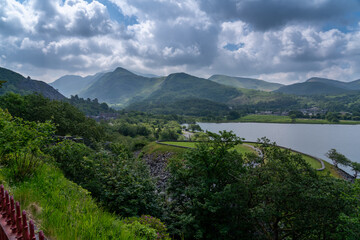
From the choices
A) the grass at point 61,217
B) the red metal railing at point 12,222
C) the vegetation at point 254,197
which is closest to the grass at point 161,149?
the vegetation at point 254,197

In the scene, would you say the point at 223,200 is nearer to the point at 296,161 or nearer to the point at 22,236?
the point at 296,161

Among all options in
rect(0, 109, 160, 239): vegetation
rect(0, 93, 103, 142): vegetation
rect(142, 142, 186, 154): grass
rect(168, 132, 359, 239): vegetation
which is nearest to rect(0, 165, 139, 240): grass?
rect(0, 109, 160, 239): vegetation

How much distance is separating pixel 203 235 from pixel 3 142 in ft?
40.5

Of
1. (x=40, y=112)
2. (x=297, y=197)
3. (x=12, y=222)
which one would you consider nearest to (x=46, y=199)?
(x=12, y=222)

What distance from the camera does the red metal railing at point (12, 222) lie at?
9.10ft

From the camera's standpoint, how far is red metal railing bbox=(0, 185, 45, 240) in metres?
2.78

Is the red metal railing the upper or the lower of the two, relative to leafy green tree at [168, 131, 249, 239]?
upper

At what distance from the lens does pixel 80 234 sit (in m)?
4.17

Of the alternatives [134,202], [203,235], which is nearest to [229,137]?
[203,235]

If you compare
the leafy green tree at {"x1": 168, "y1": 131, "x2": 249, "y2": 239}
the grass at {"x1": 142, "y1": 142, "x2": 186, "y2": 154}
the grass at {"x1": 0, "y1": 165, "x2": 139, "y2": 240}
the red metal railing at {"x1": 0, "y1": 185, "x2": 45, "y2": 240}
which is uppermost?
the red metal railing at {"x1": 0, "y1": 185, "x2": 45, "y2": 240}

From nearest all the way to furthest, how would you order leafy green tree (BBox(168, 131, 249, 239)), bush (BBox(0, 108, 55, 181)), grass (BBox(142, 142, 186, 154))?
bush (BBox(0, 108, 55, 181))
leafy green tree (BBox(168, 131, 249, 239))
grass (BBox(142, 142, 186, 154))

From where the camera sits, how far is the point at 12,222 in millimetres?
3080

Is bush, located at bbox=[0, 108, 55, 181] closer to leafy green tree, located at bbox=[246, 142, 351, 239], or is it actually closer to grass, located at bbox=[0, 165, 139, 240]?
grass, located at bbox=[0, 165, 139, 240]

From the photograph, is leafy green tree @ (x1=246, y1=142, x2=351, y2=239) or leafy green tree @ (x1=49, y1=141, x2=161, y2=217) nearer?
leafy green tree @ (x1=49, y1=141, x2=161, y2=217)
